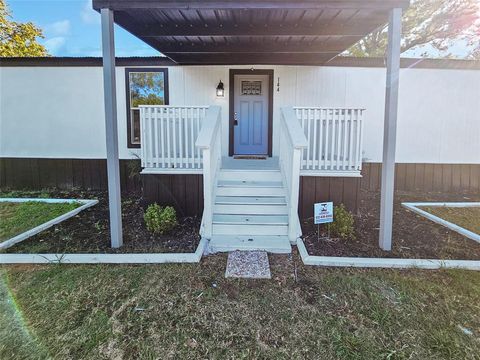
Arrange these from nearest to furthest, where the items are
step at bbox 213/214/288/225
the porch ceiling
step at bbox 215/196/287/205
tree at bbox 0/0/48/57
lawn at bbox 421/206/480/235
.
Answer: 1. the porch ceiling
2. step at bbox 213/214/288/225
3. step at bbox 215/196/287/205
4. lawn at bbox 421/206/480/235
5. tree at bbox 0/0/48/57

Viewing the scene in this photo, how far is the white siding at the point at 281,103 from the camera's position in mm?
6629

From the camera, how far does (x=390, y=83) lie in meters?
3.45

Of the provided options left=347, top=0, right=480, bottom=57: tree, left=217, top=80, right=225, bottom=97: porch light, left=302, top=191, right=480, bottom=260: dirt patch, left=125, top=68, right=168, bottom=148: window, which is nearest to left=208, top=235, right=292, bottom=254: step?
left=302, top=191, right=480, bottom=260: dirt patch

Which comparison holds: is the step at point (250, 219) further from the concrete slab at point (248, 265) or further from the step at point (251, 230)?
the concrete slab at point (248, 265)

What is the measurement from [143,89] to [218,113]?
3.00m

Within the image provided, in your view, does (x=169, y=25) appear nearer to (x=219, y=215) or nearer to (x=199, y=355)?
(x=219, y=215)

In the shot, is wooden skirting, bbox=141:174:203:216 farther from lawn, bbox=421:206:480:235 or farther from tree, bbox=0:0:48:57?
tree, bbox=0:0:48:57

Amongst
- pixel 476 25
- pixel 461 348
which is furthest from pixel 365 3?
pixel 476 25

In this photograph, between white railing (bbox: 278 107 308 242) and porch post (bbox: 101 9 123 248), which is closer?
porch post (bbox: 101 9 123 248)

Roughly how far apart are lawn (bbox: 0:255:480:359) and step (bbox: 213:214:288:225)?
0.84 m

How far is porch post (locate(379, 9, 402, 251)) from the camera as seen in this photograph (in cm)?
336

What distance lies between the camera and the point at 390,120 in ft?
11.5

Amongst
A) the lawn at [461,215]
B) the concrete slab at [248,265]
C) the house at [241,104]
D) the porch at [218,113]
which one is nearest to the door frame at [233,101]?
the house at [241,104]

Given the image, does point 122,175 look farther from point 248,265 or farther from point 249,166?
point 248,265
